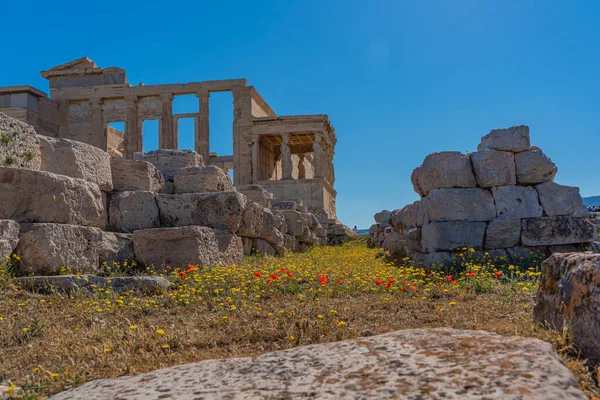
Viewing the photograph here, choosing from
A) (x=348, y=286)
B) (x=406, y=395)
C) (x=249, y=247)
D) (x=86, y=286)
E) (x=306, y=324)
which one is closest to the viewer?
(x=406, y=395)

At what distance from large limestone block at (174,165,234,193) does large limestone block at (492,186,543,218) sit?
4433 millimetres

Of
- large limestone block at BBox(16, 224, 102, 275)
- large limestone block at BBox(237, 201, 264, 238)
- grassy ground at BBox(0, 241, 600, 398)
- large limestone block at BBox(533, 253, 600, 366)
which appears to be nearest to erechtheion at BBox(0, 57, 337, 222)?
large limestone block at BBox(237, 201, 264, 238)

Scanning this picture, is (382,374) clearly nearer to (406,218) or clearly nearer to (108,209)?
(108,209)

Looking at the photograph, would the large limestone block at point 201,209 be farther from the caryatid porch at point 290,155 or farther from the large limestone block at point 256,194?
the caryatid porch at point 290,155

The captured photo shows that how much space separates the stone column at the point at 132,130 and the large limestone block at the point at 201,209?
2496 cm

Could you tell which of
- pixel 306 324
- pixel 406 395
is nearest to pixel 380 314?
pixel 306 324

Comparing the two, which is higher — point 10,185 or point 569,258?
point 10,185

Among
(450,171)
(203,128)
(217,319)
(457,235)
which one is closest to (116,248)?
(217,319)

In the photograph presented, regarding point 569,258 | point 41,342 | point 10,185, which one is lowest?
point 41,342

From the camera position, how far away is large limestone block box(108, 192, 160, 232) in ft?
23.7

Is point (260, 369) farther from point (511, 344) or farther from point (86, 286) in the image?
point (86, 286)

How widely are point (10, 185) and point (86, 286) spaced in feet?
4.75

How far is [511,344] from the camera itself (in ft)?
7.43

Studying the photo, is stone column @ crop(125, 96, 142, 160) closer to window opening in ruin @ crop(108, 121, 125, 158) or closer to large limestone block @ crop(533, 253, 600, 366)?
window opening in ruin @ crop(108, 121, 125, 158)
